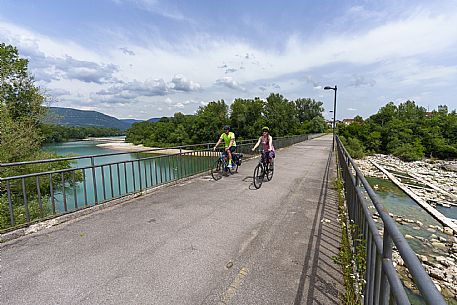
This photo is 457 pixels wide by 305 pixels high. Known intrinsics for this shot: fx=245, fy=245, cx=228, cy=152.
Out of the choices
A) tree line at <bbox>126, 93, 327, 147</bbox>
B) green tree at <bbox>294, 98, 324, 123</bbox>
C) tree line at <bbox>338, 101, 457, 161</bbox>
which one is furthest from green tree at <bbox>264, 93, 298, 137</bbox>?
green tree at <bbox>294, 98, 324, 123</bbox>

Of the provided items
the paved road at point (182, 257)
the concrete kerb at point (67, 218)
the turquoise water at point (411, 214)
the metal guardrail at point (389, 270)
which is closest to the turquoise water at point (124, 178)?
the concrete kerb at point (67, 218)

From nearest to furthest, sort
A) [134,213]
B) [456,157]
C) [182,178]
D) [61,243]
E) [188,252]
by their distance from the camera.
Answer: [188,252] → [61,243] → [134,213] → [182,178] → [456,157]

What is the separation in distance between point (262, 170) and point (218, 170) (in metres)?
1.80

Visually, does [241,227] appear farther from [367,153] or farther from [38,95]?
[367,153]

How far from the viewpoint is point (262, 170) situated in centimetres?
804

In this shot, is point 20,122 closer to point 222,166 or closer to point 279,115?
point 222,166

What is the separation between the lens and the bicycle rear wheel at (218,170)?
884 centimetres

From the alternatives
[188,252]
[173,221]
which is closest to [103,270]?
[188,252]

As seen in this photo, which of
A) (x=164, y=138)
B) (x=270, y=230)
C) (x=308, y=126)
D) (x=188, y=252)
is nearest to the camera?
(x=188, y=252)

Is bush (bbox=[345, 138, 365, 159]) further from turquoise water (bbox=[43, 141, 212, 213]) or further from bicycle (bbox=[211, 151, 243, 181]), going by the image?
bicycle (bbox=[211, 151, 243, 181])

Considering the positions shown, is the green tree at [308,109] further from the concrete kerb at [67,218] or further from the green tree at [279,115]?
the concrete kerb at [67,218]

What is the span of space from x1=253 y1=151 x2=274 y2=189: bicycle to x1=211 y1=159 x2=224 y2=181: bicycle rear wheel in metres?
1.61

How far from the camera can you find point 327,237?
4.20m

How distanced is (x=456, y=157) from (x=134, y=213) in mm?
66319
